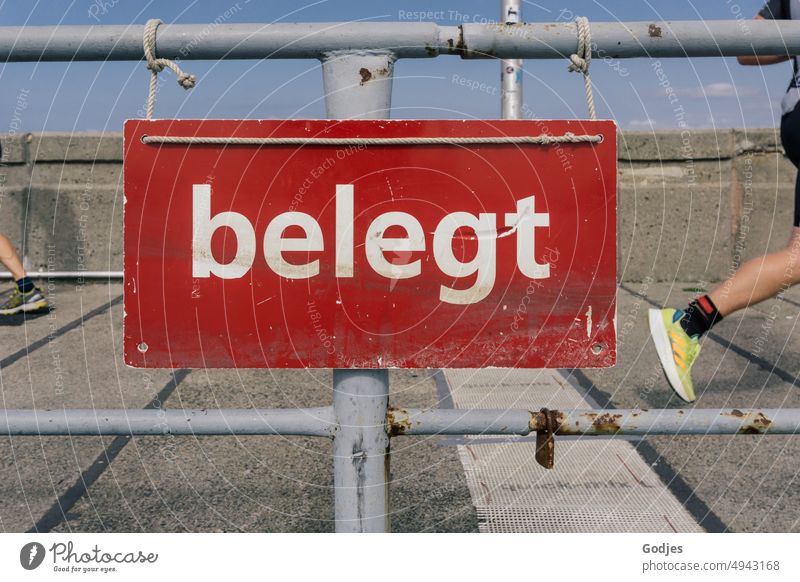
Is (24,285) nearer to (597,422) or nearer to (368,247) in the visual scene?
(368,247)

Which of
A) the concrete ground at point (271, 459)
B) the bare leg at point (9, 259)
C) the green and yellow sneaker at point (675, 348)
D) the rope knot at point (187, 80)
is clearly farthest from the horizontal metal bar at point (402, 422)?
the bare leg at point (9, 259)

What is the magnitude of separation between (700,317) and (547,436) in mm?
1010

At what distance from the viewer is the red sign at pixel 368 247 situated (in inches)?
47.0

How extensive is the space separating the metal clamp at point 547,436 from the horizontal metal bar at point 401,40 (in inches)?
22.3

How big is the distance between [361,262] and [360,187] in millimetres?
113

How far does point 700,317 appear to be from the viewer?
2.12 m

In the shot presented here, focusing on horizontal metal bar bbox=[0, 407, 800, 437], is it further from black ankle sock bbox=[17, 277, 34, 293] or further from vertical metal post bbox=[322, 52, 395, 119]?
black ankle sock bbox=[17, 277, 34, 293]

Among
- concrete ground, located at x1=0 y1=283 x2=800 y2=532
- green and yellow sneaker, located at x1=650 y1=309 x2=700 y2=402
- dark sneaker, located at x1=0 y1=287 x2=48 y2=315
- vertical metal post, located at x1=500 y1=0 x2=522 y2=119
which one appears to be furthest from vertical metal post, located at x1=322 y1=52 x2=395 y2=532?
vertical metal post, located at x1=500 y1=0 x2=522 y2=119

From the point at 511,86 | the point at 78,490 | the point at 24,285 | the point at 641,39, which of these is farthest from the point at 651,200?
the point at 641,39

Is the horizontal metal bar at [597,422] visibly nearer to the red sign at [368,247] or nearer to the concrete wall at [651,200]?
the red sign at [368,247]

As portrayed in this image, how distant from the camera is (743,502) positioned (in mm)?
2123

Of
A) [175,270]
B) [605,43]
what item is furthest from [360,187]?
[605,43]

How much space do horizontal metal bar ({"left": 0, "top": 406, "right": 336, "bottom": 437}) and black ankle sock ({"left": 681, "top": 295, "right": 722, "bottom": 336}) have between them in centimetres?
123

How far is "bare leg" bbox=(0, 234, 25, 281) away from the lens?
4441 millimetres
